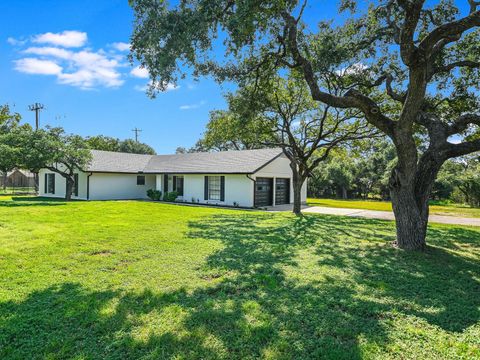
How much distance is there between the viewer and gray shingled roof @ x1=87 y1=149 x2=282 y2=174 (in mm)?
20656

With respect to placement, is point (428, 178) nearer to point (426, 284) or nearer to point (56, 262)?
point (426, 284)

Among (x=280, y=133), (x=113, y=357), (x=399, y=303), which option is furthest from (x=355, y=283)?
(x=280, y=133)

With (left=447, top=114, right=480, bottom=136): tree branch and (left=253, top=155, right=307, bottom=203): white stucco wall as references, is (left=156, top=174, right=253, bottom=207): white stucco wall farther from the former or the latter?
(left=447, top=114, right=480, bottom=136): tree branch

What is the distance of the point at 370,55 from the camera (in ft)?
33.6

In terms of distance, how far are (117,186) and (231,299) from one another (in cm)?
2186

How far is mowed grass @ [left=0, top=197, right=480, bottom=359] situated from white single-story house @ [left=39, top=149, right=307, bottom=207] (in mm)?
11846

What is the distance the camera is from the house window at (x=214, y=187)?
2116cm

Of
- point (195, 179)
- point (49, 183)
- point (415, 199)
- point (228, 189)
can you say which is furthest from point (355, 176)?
point (49, 183)

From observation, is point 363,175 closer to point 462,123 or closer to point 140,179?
point 140,179

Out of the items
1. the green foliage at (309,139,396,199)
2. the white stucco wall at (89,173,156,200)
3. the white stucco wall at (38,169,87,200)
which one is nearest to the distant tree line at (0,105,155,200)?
the white stucco wall at (38,169,87,200)

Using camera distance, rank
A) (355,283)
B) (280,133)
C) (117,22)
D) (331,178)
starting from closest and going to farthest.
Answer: (355,283), (117,22), (280,133), (331,178)

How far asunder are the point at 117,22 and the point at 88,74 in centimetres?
1094

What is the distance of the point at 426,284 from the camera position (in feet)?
16.9

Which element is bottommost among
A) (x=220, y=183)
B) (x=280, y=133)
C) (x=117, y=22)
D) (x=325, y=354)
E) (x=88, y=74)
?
(x=325, y=354)
